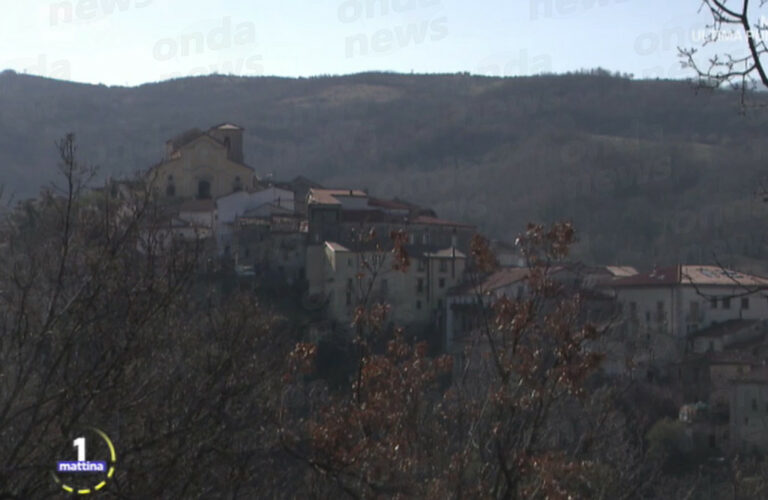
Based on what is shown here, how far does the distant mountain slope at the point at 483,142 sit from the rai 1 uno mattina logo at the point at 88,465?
76.1m

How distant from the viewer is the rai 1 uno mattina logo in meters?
7.40

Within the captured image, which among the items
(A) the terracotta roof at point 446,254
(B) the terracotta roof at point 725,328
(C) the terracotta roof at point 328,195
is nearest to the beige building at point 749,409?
(B) the terracotta roof at point 725,328

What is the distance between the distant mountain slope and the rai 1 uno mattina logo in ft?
250

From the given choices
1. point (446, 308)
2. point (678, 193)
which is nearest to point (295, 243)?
point (446, 308)

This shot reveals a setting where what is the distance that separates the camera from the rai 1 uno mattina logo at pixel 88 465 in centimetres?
740

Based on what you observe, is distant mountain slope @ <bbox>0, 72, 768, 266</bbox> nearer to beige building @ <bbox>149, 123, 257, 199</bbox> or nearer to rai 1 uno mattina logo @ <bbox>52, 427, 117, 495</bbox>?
beige building @ <bbox>149, 123, 257, 199</bbox>

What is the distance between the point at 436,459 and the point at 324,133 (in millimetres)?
152546

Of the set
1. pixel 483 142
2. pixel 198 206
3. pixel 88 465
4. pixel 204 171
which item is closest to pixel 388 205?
pixel 204 171

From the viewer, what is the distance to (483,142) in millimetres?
153000

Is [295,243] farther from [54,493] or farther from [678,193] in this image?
[678,193]

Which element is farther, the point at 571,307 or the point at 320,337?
the point at 320,337

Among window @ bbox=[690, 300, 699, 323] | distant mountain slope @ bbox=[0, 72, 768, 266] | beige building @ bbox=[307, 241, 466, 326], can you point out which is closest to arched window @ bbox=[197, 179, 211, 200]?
beige building @ bbox=[307, 241, 466, 326]

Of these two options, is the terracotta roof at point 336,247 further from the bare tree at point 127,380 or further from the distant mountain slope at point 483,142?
the bare tree at point 127,380

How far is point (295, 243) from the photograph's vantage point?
5450cm
